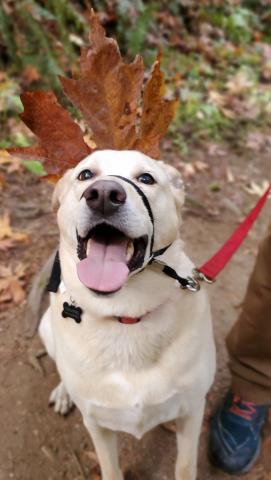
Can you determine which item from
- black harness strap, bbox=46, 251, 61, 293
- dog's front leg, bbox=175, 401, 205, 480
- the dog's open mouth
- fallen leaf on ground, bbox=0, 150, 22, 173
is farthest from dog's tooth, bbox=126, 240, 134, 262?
fallen leaf on ground, bbox=0, 150, 22, 173

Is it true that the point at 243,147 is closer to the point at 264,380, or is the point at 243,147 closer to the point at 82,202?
the point at 264,380

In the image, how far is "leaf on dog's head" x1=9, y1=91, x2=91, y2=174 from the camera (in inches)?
66.6

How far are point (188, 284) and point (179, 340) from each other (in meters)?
0.22

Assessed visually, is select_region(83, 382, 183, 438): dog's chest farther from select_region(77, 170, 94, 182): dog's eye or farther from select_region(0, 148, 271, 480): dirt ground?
select_region(77, 170, 94, 182): dog's eye

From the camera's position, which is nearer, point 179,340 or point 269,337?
point 179,340

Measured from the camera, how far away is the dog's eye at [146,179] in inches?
65.0

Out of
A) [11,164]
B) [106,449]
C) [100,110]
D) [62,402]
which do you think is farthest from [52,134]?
[11,164]

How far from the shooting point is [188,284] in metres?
1.75

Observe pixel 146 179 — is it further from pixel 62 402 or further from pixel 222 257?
pixel 62 402

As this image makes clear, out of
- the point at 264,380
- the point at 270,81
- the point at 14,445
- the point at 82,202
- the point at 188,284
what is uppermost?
the point at 270,81

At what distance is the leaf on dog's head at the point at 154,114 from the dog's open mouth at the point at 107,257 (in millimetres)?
554

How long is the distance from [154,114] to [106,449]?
4.79ft

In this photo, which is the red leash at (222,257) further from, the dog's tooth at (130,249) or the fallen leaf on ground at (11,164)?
the fallen leaf on ground at (11,164)

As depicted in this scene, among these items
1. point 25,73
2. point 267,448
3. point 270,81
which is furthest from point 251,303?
point 270,81
